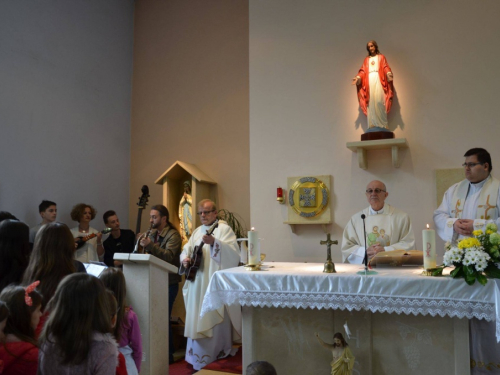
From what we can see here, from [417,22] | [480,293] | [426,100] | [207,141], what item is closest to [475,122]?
[426,100]

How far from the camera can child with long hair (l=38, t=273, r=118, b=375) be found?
1.94m

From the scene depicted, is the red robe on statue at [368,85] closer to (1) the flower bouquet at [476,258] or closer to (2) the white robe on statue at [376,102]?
(2) the white robe on statue at [376,102]

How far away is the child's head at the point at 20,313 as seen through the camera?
2109mm

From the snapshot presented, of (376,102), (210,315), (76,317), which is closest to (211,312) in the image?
(210,315)

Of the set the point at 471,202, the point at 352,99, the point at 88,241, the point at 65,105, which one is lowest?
the point at 88,241

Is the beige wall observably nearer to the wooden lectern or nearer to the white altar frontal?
the wooden lectern

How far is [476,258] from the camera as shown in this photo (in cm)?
308

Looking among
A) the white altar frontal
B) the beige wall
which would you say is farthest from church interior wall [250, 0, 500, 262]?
the white altar frontal

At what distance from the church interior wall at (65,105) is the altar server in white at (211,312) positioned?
8.49 ft

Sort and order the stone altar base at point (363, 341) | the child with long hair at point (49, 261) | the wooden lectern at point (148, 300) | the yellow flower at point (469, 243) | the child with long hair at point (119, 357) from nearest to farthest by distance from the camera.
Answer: the child with long hair at point (119, 357), the child with long hair at point (49, 261), the yellow flower at point (469, 243), the stone altar base at point (363, 341), the wooden lectern at point (148, 300)

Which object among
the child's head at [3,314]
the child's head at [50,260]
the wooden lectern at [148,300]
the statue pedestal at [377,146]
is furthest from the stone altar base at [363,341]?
the statue pedestal at [377,146]

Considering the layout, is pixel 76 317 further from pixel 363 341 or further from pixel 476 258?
pixel 476 258

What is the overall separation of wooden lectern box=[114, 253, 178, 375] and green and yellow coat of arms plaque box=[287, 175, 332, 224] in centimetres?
236

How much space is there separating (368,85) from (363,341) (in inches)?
131
